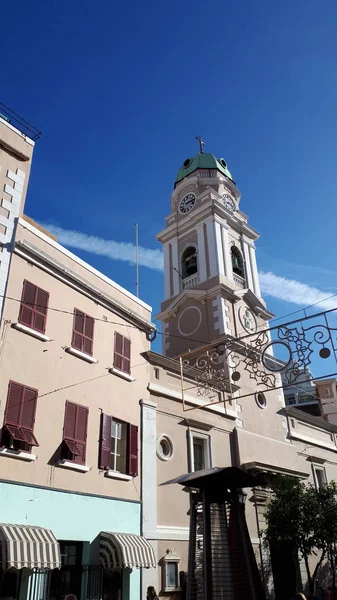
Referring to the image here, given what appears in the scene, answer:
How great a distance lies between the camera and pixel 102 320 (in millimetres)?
15664

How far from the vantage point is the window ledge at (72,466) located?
1234 centimetres

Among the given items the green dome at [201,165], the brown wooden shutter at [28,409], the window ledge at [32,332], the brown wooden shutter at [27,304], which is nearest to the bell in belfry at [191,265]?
the green dome at [201,165]

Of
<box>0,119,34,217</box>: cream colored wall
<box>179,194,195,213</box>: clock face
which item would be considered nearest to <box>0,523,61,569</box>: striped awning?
<box>0,119,34,217</box>: cream colored wall

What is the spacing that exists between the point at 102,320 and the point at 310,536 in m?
11.4

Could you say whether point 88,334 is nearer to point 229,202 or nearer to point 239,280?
point 239,280

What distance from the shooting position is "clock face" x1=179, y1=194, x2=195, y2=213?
29.5 metres

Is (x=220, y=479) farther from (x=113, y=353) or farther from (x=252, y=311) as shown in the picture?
(x=252, y=311)

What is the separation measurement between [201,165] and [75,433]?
22144 millimetres

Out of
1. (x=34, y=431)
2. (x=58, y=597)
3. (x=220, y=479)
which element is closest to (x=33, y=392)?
(x=34, y=431)

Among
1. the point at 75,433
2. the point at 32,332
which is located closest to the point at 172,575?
the point at 75,433

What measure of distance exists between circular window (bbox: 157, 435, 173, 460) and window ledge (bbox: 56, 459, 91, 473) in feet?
11.5

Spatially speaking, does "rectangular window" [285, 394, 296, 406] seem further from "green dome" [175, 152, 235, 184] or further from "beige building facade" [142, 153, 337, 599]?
"green dome" [175, 152, 235, 184]

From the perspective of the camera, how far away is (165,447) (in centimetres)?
1634

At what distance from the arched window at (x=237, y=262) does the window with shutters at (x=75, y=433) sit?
15.7 metres
